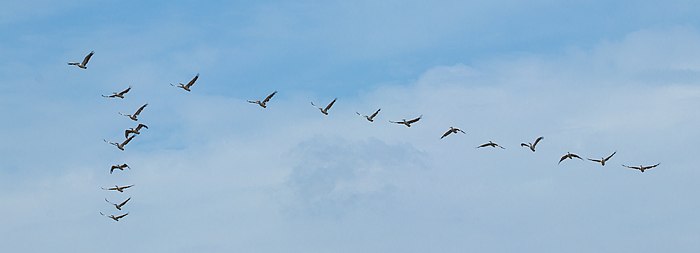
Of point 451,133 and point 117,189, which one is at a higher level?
point 451,133

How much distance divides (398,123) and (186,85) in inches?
957

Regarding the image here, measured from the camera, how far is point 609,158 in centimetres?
17962

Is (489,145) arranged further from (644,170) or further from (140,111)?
(140,111)

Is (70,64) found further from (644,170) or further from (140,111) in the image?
(644,170)

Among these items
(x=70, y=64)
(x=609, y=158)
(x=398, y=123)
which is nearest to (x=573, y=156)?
(x=609, y=158)

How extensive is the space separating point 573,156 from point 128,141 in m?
49.7

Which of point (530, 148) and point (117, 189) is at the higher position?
point (530, 148)

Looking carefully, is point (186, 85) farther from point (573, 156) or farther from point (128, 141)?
point (573, 156)

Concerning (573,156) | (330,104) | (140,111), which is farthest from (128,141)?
(573,156)

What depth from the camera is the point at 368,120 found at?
186125mm

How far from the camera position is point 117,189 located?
185 metres

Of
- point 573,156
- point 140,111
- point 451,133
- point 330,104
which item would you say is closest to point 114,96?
point 140,111

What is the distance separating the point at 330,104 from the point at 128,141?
23.5 m

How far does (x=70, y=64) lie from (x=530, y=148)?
52.2m
